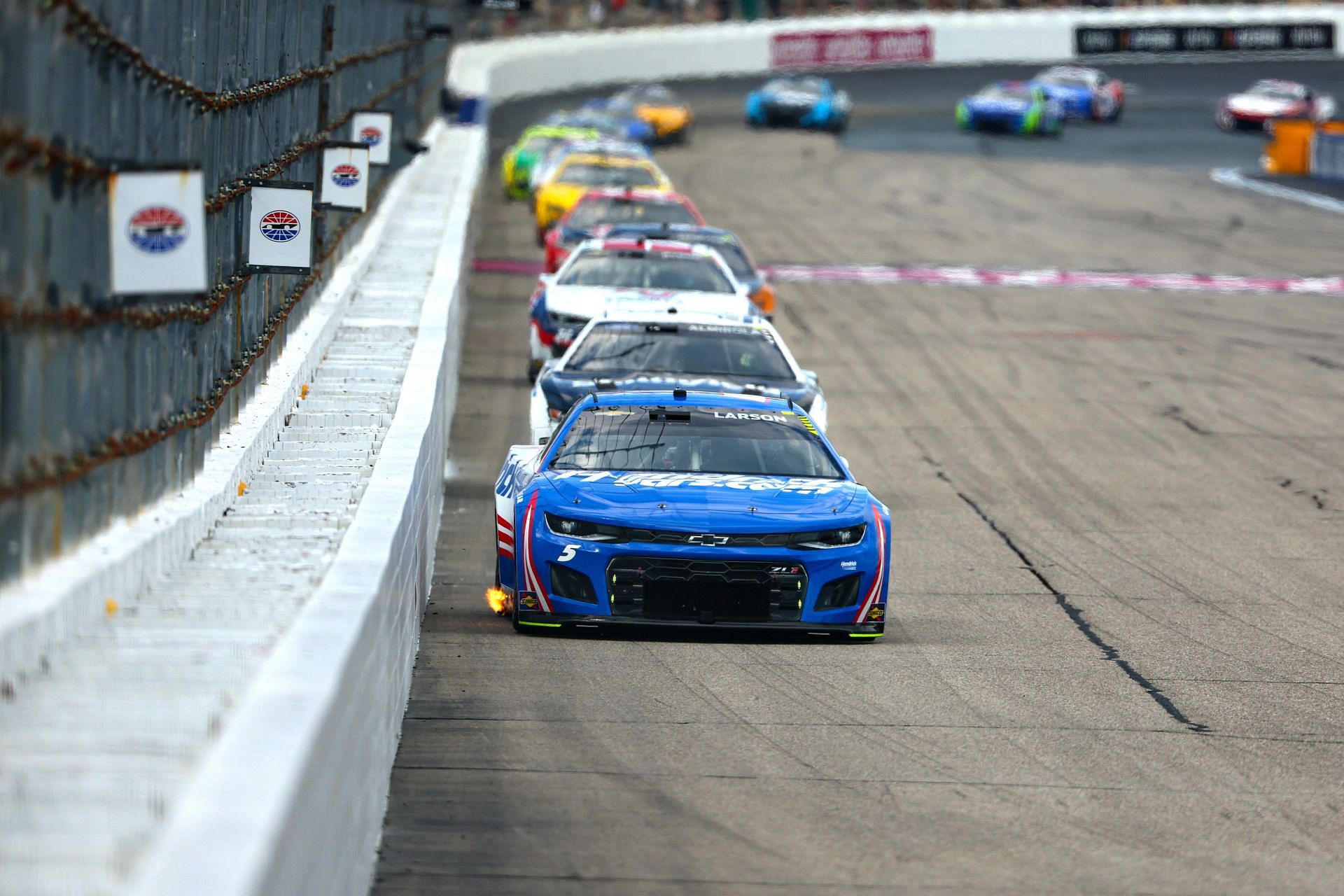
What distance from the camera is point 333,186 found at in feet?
46.9

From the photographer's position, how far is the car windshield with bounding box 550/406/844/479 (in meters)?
10.7

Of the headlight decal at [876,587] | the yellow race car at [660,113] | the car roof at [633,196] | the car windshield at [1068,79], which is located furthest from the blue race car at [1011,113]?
the headlight decal at [876,587]

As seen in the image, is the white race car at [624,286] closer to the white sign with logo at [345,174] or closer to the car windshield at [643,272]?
the car windshield at [643,272]

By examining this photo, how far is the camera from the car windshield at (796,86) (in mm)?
51594

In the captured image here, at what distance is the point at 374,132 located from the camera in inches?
707

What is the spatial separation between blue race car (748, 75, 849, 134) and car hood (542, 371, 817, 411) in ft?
123

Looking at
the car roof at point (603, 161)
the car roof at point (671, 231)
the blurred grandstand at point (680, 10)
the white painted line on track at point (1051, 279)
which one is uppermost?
the blurred grandstand at point (680, 10)

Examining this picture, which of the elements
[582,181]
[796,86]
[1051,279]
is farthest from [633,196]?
[796,86]

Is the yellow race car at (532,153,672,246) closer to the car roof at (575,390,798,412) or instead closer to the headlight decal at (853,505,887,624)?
the car roof at (575,390,798,412)

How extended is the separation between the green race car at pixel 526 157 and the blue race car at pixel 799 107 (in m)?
14.5

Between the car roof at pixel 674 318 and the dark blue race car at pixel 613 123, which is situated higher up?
the dark blue race car at pixel 613 123

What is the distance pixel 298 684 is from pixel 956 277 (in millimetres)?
23273

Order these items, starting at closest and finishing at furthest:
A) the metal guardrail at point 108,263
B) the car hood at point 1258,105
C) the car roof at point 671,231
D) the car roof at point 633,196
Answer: the metal guardrail at point 108,263 < the car roof at point 671,231 < the car roof at point 633,196 < the car hood at point 1258,105

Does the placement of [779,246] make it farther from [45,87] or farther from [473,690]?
[45,87]
